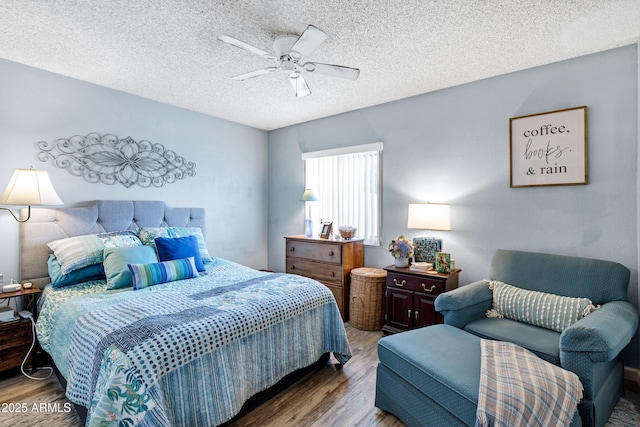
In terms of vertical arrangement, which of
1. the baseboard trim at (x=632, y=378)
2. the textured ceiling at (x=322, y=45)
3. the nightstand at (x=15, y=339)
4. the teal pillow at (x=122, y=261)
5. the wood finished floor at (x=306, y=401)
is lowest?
the wood finished floor at (x=306, y=401)

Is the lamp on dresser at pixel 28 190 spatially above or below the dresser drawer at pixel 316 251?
above

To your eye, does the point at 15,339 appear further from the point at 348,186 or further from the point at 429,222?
the point at 429,222

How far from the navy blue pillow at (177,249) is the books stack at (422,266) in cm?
211

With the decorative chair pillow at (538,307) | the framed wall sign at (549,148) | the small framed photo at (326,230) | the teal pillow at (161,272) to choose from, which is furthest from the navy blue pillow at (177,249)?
the framed wall sign at (549,148)

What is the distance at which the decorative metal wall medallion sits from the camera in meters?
2.92

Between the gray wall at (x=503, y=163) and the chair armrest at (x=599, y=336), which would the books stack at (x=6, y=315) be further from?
the chair armrest at (x=599, y=336)

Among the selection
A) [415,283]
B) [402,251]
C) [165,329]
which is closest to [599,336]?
[415,283]

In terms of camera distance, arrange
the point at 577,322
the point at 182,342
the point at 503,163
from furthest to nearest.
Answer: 1. the point at 503,163
2. the point at 577,322
3. the point at 182,342

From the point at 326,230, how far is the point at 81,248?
2.51 meters

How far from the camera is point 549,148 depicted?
8.54 feet

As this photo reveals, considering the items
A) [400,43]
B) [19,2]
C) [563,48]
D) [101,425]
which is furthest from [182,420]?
[563,48]

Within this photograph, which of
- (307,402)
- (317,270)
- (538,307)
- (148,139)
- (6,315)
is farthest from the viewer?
(317,270)

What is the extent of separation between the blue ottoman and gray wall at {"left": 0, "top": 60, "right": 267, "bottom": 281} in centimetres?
302

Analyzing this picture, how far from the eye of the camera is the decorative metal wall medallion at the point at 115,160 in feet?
9.57
